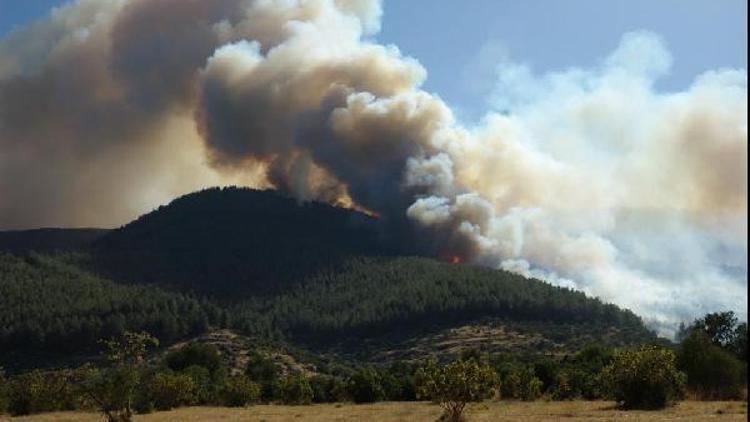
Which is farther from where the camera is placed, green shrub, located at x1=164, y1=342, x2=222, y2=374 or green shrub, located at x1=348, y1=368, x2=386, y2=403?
green shrub, located at x1=164, y1=342, x2=222, y2=374

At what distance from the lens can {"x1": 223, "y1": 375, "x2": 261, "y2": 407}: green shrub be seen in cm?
11125

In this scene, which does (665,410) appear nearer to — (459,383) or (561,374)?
(459,383)

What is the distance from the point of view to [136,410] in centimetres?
9438

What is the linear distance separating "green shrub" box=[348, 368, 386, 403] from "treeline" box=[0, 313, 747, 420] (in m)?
0.15

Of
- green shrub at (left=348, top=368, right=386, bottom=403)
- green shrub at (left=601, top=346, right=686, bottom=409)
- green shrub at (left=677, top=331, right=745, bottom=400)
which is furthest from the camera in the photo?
green shrub at (left=348, top=368, right=386, bottom=403)

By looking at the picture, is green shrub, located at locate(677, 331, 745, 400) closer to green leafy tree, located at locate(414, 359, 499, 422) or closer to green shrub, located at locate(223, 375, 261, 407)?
green leafy tree, located at locate(414, 359, 499, 422)

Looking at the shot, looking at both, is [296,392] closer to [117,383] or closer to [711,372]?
[117,383]

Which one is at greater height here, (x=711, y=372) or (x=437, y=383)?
(x=711, y=372)

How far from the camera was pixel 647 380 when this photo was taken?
65.8m

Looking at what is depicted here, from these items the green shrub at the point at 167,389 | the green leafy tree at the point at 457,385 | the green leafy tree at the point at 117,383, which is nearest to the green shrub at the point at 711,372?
the green leafy tree at the point at 457,385

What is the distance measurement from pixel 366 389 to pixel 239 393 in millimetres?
18803

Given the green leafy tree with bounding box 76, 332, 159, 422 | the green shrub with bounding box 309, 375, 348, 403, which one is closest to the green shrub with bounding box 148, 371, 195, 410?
the green shrub with bounding box 309, 375, 348, 403

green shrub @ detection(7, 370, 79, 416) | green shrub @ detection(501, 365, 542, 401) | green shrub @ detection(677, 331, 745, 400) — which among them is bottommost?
green shrub @ detection(7, 370, 79, 416)

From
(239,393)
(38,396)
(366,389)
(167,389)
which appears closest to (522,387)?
(366,389)
